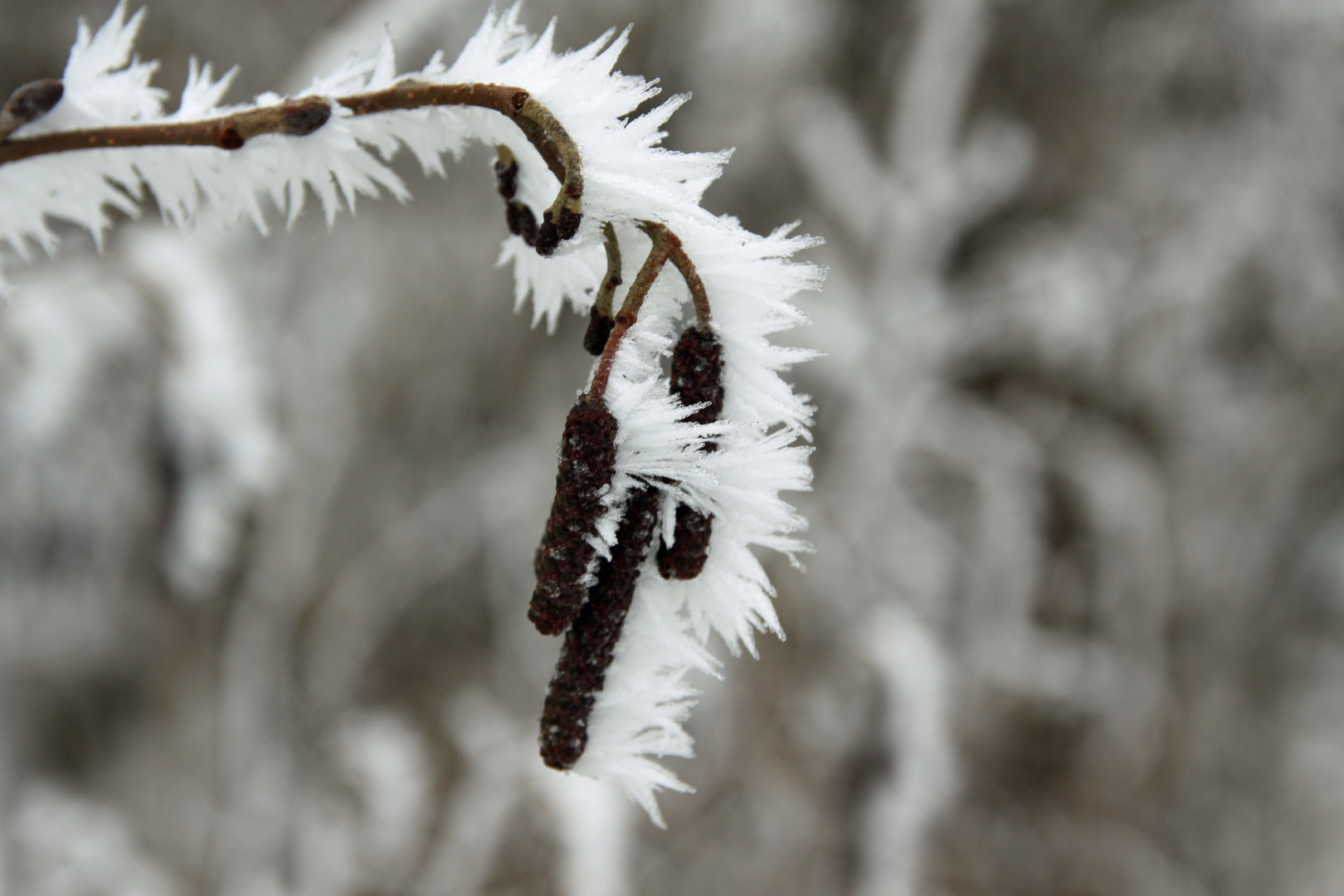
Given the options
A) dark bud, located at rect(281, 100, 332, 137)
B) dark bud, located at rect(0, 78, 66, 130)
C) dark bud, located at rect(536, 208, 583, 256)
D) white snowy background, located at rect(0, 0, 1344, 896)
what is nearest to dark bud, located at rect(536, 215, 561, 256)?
dark bud, located at rect(536, 208, 583, 256)

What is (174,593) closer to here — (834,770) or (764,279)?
(834,770)

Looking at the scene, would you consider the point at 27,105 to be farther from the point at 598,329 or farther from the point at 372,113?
the point at 598,329

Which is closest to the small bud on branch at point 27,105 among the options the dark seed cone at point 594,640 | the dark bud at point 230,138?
the dark bud at point 230,138

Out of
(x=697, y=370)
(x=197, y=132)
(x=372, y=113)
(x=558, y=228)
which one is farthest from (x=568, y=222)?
(x=197, y=132)

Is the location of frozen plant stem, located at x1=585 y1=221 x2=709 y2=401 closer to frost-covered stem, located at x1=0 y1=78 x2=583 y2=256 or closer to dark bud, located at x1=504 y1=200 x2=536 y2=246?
frost-covered stem, located at x1=0 y1=78 x2=583 y2=256

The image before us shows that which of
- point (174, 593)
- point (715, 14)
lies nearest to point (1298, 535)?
point (715, 14)

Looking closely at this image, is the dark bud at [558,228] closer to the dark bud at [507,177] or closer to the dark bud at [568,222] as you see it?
the dark bud at [568,222]

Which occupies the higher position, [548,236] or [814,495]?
[814,495]
